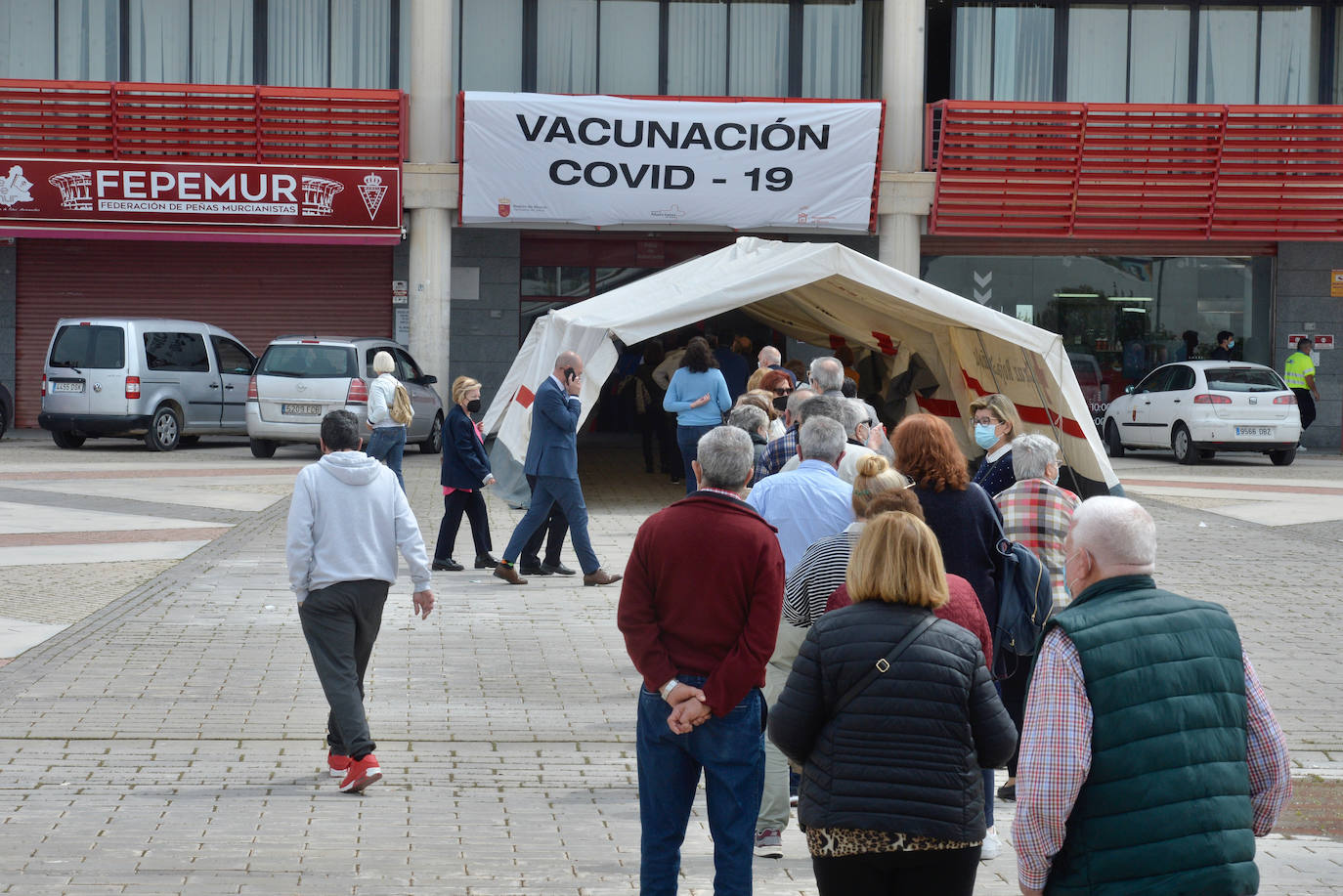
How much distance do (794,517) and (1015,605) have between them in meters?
0.89

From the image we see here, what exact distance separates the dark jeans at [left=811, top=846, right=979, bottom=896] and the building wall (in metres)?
25.6

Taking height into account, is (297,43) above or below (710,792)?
above

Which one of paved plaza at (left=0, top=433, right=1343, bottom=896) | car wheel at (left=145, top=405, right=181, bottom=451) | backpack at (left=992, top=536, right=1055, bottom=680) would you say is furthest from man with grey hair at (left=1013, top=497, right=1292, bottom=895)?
car wheel at (left=145, top=405, right=181, bottom=451)

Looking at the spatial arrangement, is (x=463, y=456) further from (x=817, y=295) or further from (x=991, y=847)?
Answer: (x=817, y=295)

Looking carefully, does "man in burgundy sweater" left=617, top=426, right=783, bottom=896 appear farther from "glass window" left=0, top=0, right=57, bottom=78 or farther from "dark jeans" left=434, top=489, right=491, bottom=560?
"glass window" left=0, top=0, right=57, bottom=78

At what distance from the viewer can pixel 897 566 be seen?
389 centimetres

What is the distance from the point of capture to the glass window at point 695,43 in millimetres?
26953

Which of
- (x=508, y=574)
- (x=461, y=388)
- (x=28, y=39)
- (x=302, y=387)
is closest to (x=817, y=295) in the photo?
(x=302, y=387)

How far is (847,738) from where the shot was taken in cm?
374

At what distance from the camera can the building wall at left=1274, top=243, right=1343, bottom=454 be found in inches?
1075

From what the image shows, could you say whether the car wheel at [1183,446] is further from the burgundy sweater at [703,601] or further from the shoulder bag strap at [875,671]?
the shoulder bag strap at [875,671]

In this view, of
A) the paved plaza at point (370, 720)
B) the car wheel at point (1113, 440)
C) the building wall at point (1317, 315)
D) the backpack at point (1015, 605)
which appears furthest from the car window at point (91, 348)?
the building wall at point (1317, 315)

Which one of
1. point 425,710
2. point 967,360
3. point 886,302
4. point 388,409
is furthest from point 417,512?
point 425,710

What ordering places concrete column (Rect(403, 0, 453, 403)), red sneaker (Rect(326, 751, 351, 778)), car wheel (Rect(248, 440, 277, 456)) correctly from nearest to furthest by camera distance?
1. red sneaker (Rect(326, 751, 351, 778))
2. car wheel (Rect(248, 440, 277, 456))
3. concrete column (Rect(403, 0, 453, 403))
